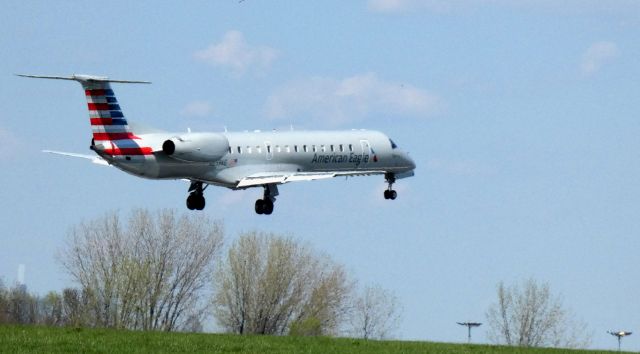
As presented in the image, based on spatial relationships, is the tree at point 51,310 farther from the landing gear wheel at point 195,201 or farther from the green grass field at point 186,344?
the green grass field at point 186,344

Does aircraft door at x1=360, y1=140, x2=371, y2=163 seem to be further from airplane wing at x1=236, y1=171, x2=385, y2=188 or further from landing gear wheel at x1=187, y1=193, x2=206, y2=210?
landing gear wheel at x1=187, y1=193, x2=206, y2=210

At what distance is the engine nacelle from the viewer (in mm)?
67844

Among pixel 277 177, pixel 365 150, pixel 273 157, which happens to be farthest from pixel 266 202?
pixel 365 150

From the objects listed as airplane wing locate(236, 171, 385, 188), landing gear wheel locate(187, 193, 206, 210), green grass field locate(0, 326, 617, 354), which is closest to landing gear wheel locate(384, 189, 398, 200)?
airplane wing locate(236, 171, 385, 188)

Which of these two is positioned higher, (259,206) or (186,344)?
(259,206)

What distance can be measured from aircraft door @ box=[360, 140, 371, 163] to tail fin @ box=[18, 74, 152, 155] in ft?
43.6

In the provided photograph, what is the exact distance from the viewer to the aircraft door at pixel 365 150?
76312 millimetres

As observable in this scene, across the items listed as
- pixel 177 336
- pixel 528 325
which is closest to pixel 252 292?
pixel 528 325

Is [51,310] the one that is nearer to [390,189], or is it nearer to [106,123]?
[390,189]

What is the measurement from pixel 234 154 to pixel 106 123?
6.73 m

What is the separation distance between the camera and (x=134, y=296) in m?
112

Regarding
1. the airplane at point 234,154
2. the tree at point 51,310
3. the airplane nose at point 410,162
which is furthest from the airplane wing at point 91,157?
the tree at point 51,310

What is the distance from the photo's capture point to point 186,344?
51.3 metres

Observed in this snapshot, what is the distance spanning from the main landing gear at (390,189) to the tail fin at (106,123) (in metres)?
15.0
